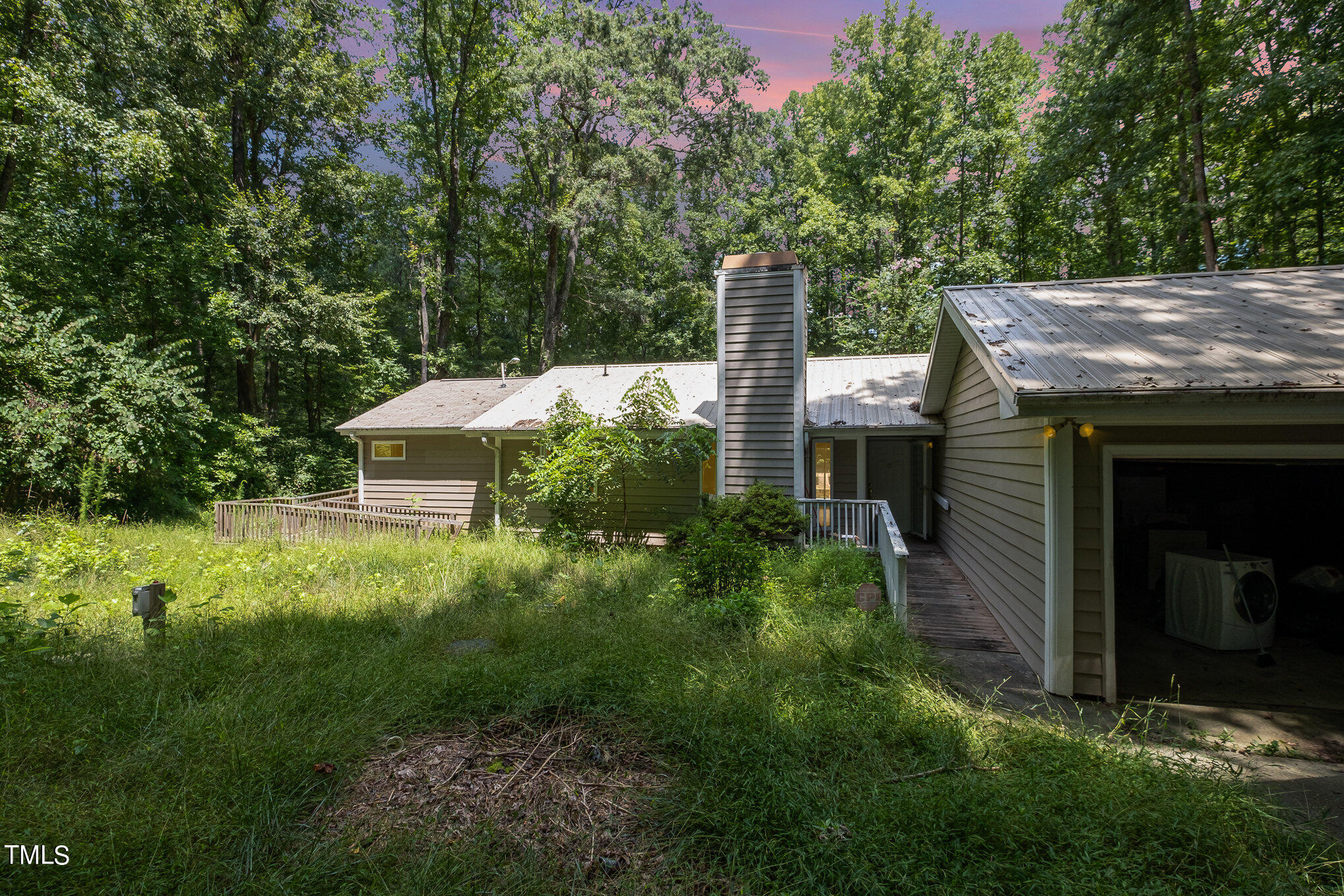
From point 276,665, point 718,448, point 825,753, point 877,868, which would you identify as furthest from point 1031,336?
point 276,665

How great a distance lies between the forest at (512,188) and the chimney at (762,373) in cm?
989

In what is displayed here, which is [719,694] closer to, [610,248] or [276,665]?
[276,665]

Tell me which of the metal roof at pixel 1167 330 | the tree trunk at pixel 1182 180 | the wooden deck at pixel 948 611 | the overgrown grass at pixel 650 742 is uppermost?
the tree trunk at pixel 1182 180

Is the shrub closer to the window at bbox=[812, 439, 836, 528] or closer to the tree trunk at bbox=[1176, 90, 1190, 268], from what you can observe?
the window at bbox=[812, 439, 836, 528]

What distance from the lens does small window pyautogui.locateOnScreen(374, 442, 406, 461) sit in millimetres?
11711

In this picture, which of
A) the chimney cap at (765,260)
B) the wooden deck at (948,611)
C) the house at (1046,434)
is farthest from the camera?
the chimney cap at (765,260)

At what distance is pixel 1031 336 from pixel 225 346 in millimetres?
17101

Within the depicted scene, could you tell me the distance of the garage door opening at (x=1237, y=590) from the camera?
422 cm

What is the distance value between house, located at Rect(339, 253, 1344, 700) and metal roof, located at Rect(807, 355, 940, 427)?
5 cm

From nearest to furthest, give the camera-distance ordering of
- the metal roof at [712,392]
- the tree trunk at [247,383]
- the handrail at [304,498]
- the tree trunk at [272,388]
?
the metal roof at [712,392]
the handrail at [304,498]
the tree trunk at [247,383]
the tree trunk at [272,388]

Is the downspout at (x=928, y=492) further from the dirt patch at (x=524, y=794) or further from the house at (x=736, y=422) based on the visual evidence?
the dirt patch at (x=524, y=794)

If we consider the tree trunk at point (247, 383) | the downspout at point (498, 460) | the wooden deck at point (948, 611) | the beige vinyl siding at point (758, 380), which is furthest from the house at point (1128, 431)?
the tree trunk at point (247, 383)

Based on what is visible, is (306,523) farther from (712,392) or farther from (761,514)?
(761,514)

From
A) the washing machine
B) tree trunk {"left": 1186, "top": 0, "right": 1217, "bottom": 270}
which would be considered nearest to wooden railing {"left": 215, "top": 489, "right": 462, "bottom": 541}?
the washing machine
